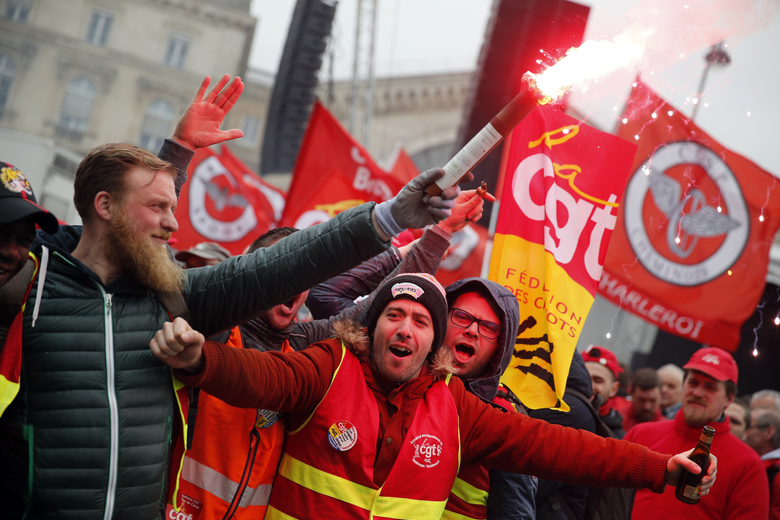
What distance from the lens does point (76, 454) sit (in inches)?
74.3

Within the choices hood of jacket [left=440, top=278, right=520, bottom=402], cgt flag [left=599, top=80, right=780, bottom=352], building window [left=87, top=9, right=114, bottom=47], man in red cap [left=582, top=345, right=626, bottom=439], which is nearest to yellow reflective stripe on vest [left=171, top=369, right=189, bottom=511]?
hood of jacket [left=440, top=278, right=520, bottom=402]

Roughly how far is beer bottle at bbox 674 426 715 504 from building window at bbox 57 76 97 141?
31.7 m

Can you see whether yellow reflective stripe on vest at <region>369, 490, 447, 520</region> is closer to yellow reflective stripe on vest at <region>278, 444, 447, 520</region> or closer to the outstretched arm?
yellow reflective stripe on vest at <region>278, 444, 447, 520</region>

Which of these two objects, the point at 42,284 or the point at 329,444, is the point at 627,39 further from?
the point at 42,284

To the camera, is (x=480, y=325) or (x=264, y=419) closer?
(x=264, y=419)

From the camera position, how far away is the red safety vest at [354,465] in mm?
2238

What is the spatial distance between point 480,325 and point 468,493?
690 millimetres

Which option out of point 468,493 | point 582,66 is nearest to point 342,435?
point 468,493

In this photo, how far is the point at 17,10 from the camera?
30.4m

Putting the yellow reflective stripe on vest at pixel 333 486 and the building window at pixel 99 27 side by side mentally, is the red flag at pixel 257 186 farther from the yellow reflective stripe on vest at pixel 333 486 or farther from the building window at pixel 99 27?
the building window at pixel 99 27

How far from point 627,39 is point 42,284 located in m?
2.59

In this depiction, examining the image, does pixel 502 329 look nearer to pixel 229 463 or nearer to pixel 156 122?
pixel 229 463

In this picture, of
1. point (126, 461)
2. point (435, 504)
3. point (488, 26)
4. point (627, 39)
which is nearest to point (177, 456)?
point (126, 461)

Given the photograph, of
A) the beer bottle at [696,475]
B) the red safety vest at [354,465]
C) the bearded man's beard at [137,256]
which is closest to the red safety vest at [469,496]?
the red safety vest at [354,465]
